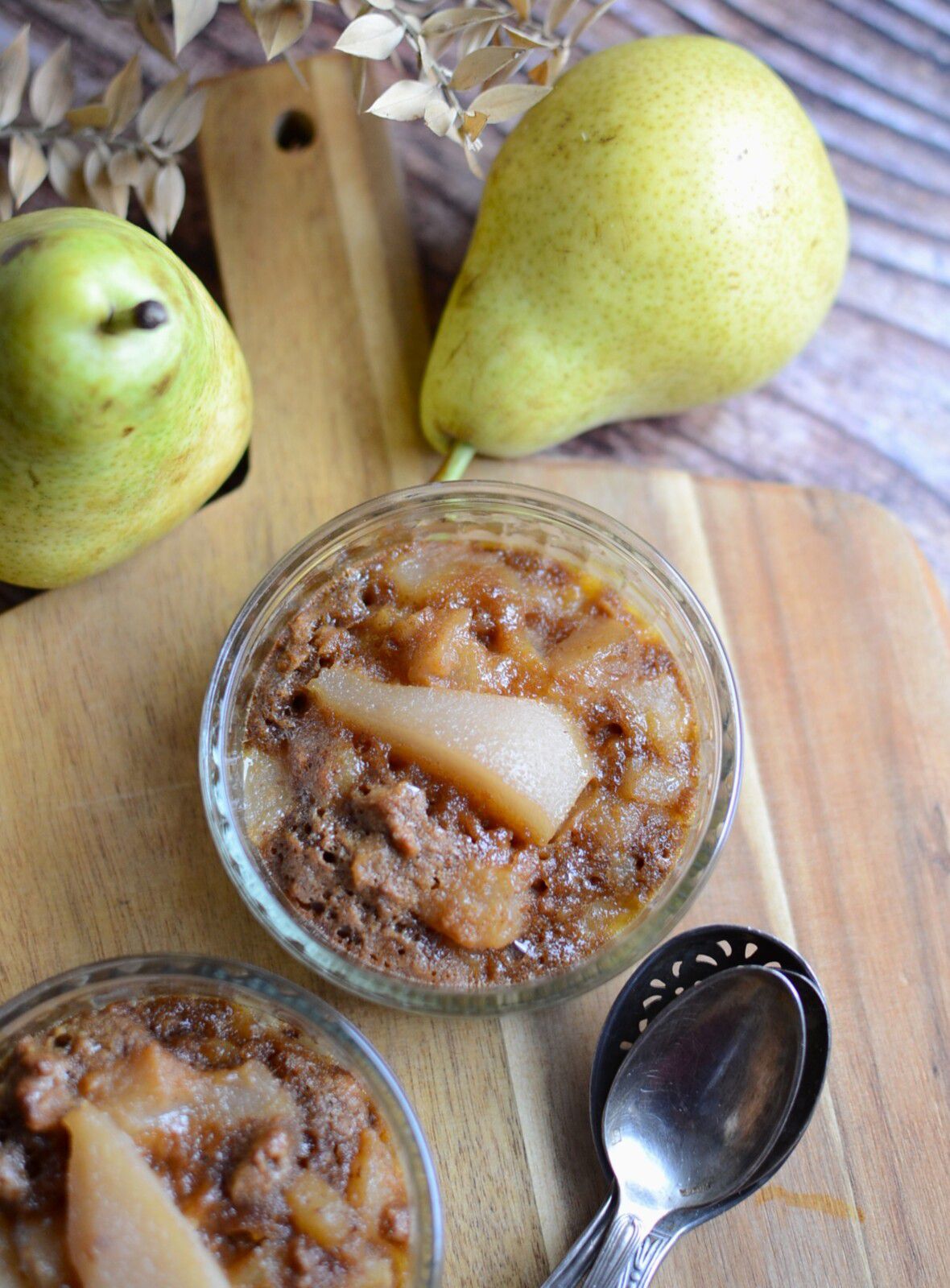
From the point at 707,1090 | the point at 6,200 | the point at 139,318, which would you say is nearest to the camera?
the point at 139,318

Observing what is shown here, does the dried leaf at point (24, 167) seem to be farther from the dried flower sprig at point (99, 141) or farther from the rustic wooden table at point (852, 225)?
the rustic wooden table at point (852, 225)

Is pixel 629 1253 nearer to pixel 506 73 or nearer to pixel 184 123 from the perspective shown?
pixel 506 73

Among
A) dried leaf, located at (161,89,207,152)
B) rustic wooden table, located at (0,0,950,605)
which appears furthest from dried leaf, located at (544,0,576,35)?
dried leaf, located at (161,89,207,152)

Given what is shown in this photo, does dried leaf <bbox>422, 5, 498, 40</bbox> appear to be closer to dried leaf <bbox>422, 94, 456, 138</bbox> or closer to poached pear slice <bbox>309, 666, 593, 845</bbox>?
dried leaf <bbox>422, 94, 456, 138</bbox>

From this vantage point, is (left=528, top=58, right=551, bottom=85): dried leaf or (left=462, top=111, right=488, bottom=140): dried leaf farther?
(left=528, top=58, right=551, bottom=85): dried leaf

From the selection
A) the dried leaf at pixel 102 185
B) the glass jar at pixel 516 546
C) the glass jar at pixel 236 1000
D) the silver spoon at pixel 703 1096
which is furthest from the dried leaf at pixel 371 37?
the silver spoon at pixel 703 1096

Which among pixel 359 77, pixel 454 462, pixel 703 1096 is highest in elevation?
pixel 359 77

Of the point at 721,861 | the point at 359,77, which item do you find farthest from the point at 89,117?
the point at 721,861
